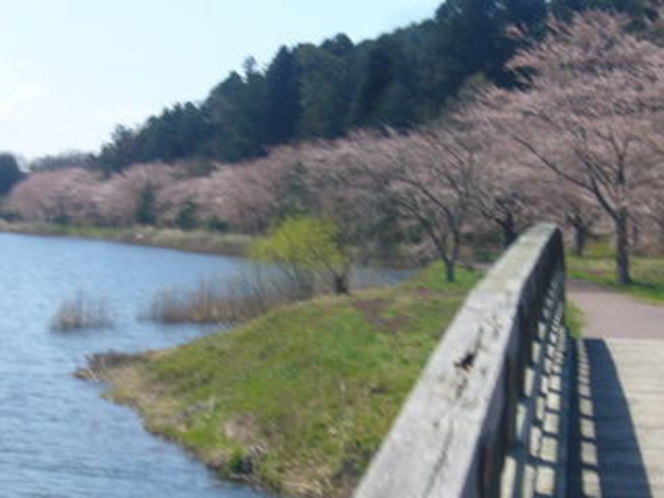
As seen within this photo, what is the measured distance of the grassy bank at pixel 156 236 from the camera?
2591 inches

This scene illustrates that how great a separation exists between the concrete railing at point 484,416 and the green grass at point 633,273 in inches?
671

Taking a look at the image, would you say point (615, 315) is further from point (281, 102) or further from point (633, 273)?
point (281, 102)

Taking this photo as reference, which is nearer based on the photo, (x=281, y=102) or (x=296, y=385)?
(x=296, y=385)

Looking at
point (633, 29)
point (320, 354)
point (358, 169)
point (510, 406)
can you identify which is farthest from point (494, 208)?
point (510, 406)

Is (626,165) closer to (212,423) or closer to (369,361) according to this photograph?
(369,361)

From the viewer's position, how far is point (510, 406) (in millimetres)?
4574

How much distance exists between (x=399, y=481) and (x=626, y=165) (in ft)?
88.7

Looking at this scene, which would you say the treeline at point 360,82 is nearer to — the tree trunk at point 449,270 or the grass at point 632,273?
the grass at point 632,273

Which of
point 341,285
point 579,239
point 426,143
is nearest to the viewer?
point 341,285

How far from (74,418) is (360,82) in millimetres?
46877

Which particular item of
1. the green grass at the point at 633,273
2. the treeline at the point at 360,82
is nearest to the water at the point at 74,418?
the green grass at the point at 633,273

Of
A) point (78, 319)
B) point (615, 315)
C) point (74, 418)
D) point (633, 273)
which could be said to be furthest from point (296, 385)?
point (633, 273)

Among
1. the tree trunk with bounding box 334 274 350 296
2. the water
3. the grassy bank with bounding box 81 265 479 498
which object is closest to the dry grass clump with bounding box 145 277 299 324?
the water

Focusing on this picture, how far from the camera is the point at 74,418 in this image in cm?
2022
